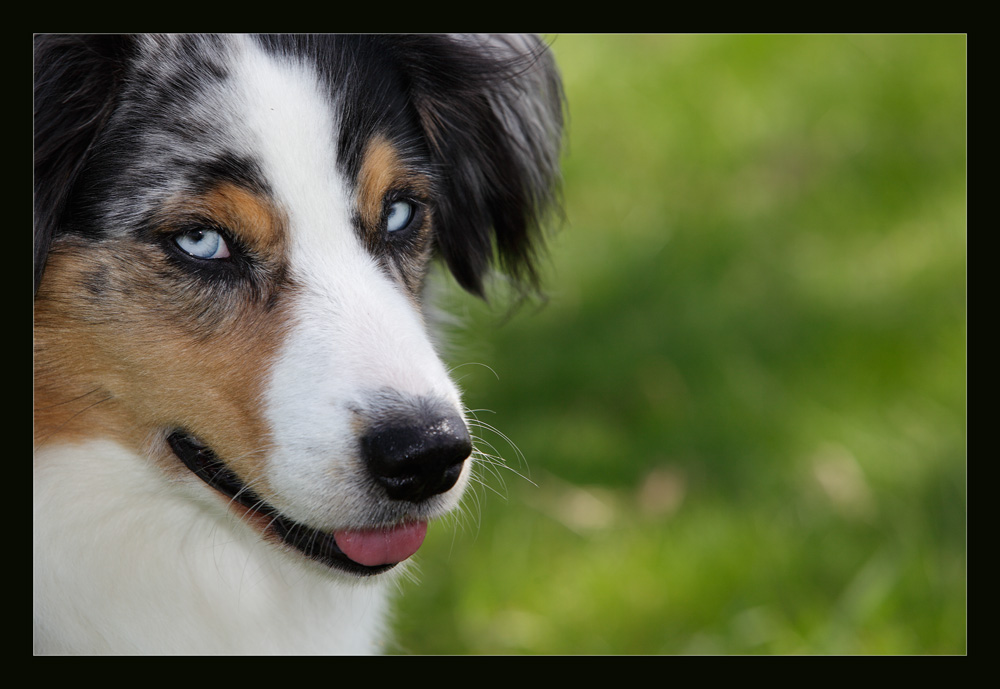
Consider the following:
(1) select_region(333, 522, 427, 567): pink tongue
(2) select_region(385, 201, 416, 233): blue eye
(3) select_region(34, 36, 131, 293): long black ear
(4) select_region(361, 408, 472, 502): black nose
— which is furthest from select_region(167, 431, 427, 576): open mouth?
(2) select_region(385, 201, 416, 233): blue eye

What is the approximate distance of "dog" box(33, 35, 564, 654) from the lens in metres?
2.23

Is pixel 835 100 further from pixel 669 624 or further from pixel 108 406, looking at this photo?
pixel 108 406

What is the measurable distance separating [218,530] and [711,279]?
2.96m

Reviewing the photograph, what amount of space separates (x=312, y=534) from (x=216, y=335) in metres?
0.50

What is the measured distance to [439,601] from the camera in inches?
146

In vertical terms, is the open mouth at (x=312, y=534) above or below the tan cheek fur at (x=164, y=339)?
below

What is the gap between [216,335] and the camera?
2.32m

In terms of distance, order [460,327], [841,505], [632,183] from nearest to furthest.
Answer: [460,327] → [841,505] → [632,183]

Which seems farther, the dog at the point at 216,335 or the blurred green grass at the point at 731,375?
the blurred green grass at the point at 731,375

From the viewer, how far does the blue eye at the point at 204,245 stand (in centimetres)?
231

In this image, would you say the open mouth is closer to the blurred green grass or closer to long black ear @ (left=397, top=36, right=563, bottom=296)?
the blurred green grass

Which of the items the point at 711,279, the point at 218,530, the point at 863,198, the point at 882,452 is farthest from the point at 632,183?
the point at 218,530

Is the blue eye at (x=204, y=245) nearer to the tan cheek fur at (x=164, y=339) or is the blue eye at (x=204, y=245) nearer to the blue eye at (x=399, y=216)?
the tan cheek fur at (x=164, y=339)

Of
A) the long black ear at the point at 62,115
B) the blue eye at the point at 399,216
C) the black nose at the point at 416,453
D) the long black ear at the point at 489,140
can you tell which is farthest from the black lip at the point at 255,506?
the long black ear at the point at 489,140
